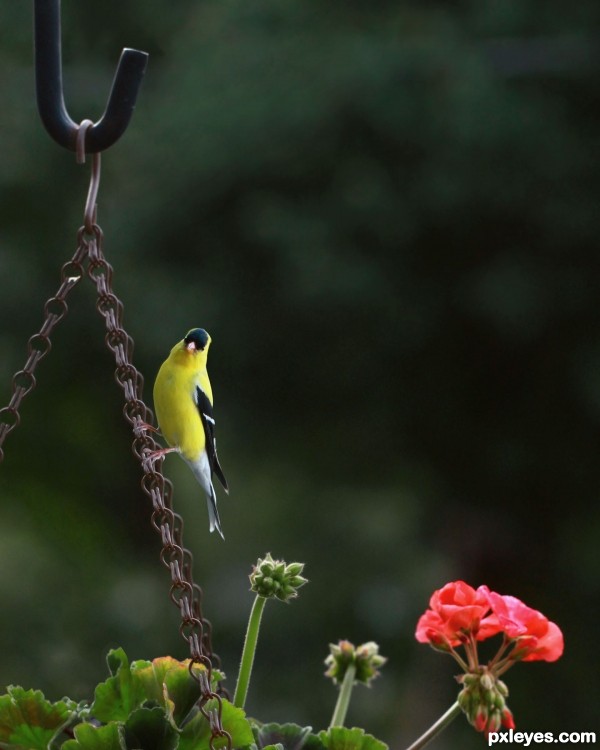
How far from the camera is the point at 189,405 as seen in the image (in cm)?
120

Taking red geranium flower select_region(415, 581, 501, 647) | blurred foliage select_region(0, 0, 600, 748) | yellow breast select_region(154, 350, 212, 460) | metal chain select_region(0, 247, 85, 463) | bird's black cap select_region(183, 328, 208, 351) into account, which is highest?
blurred foliage select_region(0, 0, 600, 748)

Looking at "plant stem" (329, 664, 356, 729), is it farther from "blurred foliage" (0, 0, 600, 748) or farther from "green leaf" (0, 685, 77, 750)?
"blurred foliage" (0, 0, 600, 748)

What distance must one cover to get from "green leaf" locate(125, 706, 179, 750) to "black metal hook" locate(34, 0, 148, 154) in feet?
1.58

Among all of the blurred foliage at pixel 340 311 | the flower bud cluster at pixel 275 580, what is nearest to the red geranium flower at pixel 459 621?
the flower bud cluster at pixel 275 580

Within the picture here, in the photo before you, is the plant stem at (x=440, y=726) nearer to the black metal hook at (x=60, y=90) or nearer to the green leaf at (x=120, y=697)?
the green leaf at (x=120, y=697)

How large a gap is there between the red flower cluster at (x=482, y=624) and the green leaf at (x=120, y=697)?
0.25 metres

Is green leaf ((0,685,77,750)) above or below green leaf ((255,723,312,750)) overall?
below

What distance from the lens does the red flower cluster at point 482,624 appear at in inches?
37.2

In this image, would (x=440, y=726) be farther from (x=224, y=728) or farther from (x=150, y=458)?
(x=150, y=458)

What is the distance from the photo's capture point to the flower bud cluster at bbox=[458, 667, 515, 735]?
3.00 ft

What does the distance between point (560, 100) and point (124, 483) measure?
6.58 feet

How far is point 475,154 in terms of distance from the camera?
351 cm

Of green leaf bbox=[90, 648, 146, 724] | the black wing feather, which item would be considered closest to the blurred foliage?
the black wing feather

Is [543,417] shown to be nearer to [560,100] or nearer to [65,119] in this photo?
[560,100]
